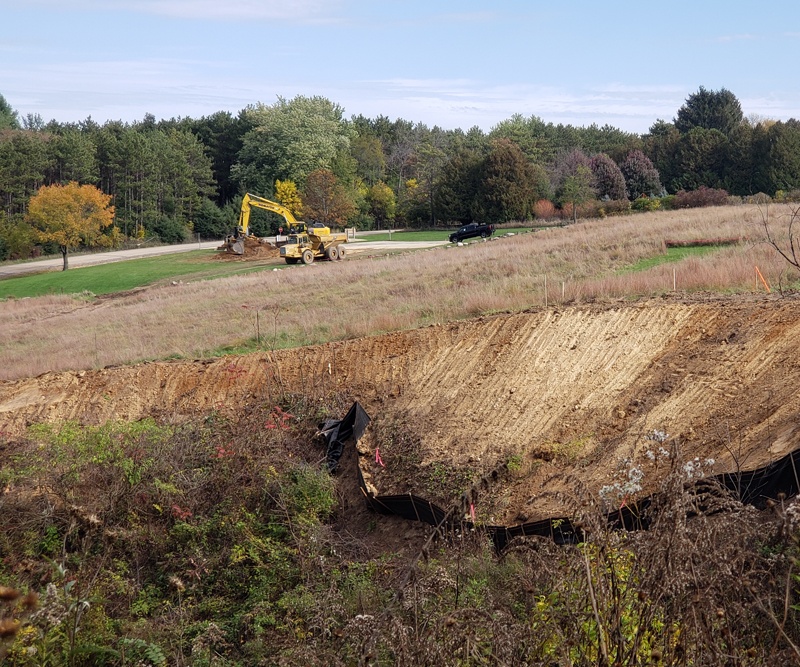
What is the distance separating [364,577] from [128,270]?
4048 cm

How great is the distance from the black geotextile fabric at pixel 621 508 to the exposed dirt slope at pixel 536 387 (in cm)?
57

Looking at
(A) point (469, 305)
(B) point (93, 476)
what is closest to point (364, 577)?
(B) point (93, 476)

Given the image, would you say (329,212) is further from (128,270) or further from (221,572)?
(221,572)

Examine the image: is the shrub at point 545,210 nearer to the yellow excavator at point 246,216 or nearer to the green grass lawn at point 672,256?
the yellow excavator at point 246,216

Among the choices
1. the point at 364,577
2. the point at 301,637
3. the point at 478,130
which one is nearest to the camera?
the point at 301,637

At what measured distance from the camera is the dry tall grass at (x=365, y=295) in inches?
696

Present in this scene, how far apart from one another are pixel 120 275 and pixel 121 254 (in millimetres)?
18103

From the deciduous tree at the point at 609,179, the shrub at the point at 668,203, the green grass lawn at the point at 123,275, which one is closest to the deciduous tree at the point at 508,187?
the deciduous tree at the point at 609,179

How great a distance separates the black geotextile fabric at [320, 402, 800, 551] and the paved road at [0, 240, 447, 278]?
35.0m

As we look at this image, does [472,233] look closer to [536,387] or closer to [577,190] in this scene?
[577,190]

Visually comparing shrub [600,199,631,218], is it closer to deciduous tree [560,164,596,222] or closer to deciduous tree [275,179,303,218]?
deciduous tree [560,164,596,222]

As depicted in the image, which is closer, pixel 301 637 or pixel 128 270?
pixel 301 637

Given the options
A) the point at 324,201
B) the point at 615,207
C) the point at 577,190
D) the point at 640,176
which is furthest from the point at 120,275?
the point at 640,176

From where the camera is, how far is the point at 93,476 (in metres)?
10.8
